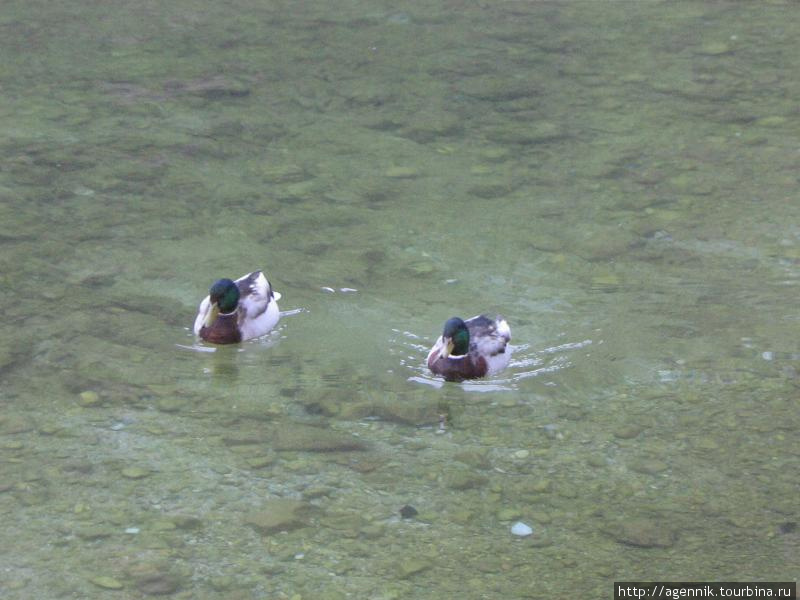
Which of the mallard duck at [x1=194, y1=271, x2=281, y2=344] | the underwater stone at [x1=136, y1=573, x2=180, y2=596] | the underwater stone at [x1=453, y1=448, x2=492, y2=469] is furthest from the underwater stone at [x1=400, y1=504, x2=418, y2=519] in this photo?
the mallard duck at [x1=194, y1=271, x2=281, y2=344]

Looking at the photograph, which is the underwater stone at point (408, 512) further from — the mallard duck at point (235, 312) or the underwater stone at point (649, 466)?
the mallard duck at point (235, 312)

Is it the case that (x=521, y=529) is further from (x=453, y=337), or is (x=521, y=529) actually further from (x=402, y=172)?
(x=402, y=172)

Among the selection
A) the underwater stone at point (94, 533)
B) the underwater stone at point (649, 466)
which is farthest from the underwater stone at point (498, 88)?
the underwater stone at point (94, 533)

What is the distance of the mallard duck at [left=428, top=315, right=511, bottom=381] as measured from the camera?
22.4 feet

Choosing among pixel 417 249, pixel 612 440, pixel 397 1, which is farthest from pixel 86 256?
pixel 397 1

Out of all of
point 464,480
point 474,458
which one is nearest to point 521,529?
point 464,480

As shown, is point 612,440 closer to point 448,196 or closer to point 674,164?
point 448,196

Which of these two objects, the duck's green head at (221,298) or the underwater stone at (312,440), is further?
the duck's green head at (221,298)

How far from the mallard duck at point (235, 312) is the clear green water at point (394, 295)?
0.11 metres

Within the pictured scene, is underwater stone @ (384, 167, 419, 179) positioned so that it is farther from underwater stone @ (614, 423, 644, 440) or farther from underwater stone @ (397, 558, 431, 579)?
underwater stone @ (397, 558, 431, 579)

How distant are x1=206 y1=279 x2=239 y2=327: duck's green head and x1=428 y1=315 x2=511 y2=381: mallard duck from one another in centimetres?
125

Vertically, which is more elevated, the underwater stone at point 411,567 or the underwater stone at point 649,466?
the underwater stone at point 649,466

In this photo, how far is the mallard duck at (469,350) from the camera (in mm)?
6832

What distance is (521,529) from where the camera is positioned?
17.7 ft
